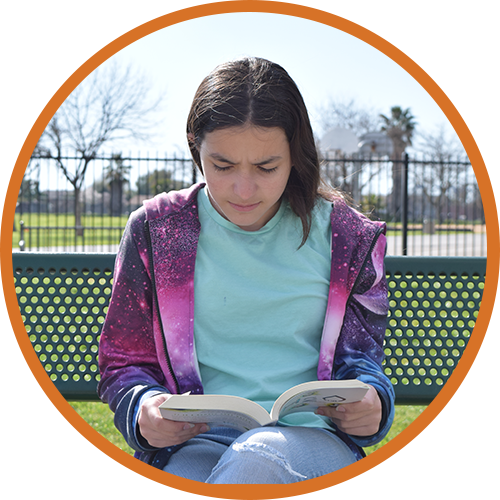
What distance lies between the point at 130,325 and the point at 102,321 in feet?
1.81

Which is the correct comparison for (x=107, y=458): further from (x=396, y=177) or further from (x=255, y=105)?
(x=396, y=177)

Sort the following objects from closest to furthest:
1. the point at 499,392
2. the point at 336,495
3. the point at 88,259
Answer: the point at 336,495 < the point at 499,392 < the point at 88,259

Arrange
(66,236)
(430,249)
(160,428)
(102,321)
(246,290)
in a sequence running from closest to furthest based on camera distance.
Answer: (160,428) < (246,290) < (102,321) < (430,249) < (66,236)

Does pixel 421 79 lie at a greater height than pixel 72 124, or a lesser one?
lesser

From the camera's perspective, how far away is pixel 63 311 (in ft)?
6.83

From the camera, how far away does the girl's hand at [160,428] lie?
1.35 metres

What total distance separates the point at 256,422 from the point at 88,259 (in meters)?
1.07

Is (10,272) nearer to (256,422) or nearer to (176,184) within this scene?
(256,422)

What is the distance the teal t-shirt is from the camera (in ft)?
5.16

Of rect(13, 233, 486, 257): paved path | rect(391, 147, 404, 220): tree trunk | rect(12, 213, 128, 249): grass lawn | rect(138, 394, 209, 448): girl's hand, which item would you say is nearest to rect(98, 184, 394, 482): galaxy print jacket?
rect(138, 394, 209, 448): girl's hand

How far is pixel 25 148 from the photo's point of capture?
1665 mm

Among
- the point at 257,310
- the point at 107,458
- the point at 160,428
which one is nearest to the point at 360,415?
the point at 257,310

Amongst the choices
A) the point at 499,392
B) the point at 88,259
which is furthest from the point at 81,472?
the point at 499,392

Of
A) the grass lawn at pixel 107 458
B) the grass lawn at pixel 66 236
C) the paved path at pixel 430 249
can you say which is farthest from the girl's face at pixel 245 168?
the paved path at pixel 430 249
